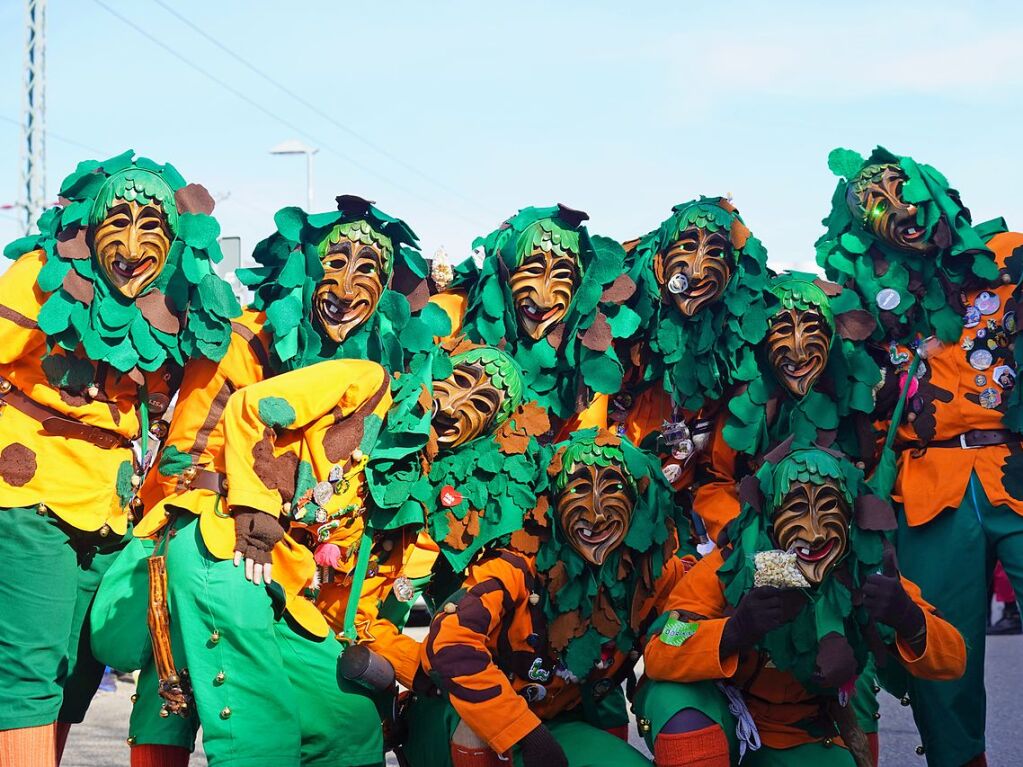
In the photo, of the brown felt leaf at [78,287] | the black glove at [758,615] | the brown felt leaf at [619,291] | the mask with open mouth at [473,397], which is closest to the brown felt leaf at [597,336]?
the brown felt leaf at [619,291]

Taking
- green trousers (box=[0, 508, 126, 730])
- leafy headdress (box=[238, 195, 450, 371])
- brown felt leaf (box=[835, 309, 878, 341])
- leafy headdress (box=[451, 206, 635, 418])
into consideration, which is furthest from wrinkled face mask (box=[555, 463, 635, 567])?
green trousers (box=[0, 508, 126, 730])

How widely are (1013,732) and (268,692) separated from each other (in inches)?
152

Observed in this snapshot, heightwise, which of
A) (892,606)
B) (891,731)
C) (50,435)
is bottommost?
(891,731)

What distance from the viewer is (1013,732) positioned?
5.89 m

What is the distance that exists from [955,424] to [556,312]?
1424 millimetres

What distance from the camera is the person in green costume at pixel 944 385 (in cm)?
429

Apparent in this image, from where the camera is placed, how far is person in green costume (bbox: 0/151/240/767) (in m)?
3.89

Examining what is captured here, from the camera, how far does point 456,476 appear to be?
13.2ft

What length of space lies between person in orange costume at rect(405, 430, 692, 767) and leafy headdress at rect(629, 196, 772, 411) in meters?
0.63

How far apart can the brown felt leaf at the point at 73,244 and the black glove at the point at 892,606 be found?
8.40 ft

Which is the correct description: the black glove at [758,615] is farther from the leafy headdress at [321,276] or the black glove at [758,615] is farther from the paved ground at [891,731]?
the paved ground at [891,731]

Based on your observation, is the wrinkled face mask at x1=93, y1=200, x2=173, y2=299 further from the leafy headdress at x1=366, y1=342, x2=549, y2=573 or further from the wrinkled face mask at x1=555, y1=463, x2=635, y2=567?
the wrinkled face mask at x1=555, y1=463, x2=635, y2=567

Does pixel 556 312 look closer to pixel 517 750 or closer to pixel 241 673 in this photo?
pixel 517 750

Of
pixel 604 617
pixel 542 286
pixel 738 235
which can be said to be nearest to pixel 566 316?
pixel 542 286
